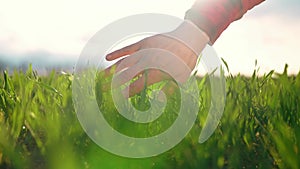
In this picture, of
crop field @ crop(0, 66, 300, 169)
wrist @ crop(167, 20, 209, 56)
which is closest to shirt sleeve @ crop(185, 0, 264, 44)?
wrist @ crop(167, 20, 209, 56)

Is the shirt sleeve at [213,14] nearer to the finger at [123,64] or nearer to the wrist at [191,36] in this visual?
the wrist at [191,36]

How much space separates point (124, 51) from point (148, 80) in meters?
0.24

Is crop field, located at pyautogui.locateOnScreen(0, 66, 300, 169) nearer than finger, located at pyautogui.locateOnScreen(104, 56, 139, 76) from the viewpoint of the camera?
Yes

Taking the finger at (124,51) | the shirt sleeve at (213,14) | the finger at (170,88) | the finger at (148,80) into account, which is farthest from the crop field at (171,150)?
the shirt sleeve at (213,14)

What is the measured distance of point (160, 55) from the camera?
1717 mm

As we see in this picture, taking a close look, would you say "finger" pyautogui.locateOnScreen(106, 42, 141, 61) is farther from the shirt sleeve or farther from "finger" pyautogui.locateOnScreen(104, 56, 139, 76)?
the shirt sleeve

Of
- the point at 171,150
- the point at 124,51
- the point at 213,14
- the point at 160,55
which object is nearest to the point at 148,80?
the point at 160,55

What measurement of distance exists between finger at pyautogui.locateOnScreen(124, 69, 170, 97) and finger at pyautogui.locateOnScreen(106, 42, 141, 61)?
150 mm

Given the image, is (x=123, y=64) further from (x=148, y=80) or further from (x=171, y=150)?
(x=171, y=150)

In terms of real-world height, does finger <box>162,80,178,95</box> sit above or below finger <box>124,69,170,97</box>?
below

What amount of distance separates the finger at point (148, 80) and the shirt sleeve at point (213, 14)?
325 mm

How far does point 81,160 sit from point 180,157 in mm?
229

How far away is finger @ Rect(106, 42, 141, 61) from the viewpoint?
184 cm

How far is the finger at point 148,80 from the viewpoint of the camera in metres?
1.61
